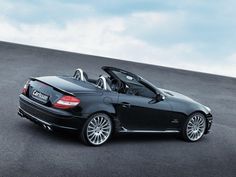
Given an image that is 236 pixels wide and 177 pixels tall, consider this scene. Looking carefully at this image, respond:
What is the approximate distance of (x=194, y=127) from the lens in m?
10.6

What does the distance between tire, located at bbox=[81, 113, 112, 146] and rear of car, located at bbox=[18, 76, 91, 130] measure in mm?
157

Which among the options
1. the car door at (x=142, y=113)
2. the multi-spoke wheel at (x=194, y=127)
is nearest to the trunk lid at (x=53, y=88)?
the car door at (x=142, y=113)

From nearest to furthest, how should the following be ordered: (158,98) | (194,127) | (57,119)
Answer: (57,119)
(158,98)
(194,127)

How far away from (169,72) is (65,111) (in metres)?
13.3

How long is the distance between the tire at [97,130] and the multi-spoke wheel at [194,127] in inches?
80.4

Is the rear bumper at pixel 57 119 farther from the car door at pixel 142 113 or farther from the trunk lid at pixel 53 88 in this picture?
the car door at pixel 142 113

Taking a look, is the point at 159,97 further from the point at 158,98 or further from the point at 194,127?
the point at 194,127

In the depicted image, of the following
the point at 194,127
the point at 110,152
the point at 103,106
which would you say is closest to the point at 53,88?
the point at 103,106

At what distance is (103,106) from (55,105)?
2.73ft

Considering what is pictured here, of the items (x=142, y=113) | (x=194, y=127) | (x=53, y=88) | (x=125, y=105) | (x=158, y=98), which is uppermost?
(x=158, y=98)

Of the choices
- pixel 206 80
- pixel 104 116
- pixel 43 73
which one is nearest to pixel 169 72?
pixel 206 80

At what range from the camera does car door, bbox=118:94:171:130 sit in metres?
9.24

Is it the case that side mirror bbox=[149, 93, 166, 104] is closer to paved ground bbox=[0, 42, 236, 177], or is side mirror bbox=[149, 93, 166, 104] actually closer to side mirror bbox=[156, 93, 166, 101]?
side mirror bbox=[156, 93, 166, 101]

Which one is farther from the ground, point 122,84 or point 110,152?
point 122,84
